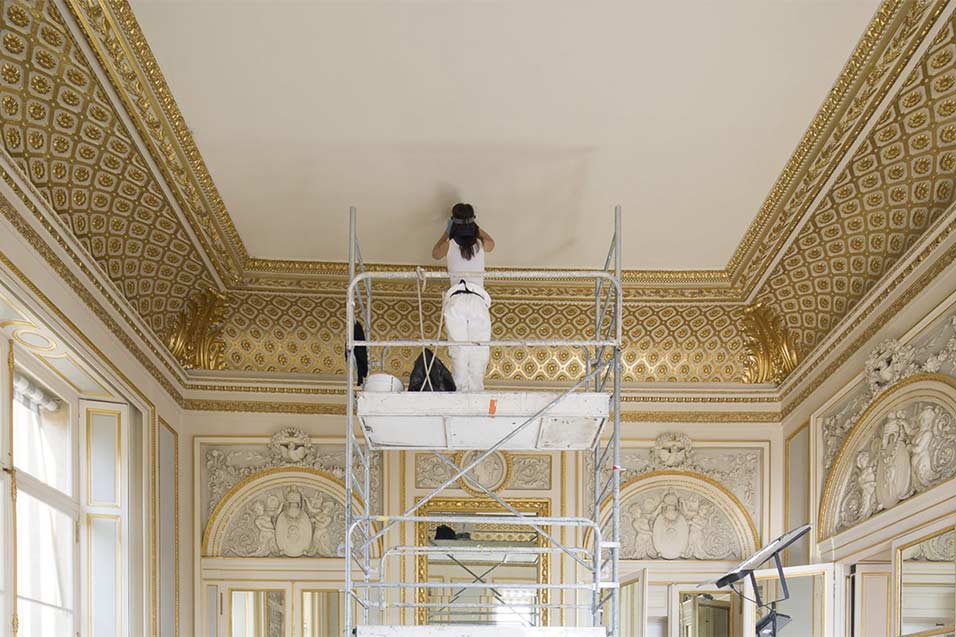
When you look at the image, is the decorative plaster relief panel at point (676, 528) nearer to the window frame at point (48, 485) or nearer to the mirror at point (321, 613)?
the mirror at point (321, 613)

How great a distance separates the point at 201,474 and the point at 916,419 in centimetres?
439

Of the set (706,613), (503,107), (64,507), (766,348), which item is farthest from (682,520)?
(64,507)

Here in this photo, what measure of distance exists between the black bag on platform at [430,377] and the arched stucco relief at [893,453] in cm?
216

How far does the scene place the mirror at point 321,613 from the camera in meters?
7.33

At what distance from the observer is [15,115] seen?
167 inches

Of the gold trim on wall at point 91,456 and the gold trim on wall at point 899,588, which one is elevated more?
the gold trim on wall at point 91,456

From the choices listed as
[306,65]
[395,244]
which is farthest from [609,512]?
[306,65]

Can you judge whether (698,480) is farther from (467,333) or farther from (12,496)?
(12,496)

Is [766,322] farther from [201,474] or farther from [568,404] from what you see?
[201,474]

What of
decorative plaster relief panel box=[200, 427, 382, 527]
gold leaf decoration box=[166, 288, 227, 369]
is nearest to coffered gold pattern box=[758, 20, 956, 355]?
decorative plaster relief panel box=[200, 427, 382, 527]

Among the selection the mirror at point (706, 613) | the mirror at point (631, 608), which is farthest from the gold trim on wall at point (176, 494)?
the mirror at point (706, 613)

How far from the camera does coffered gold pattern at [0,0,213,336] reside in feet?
13.5

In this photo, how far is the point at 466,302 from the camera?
4.94 m

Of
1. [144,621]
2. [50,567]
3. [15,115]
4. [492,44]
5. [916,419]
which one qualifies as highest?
[492,44]
